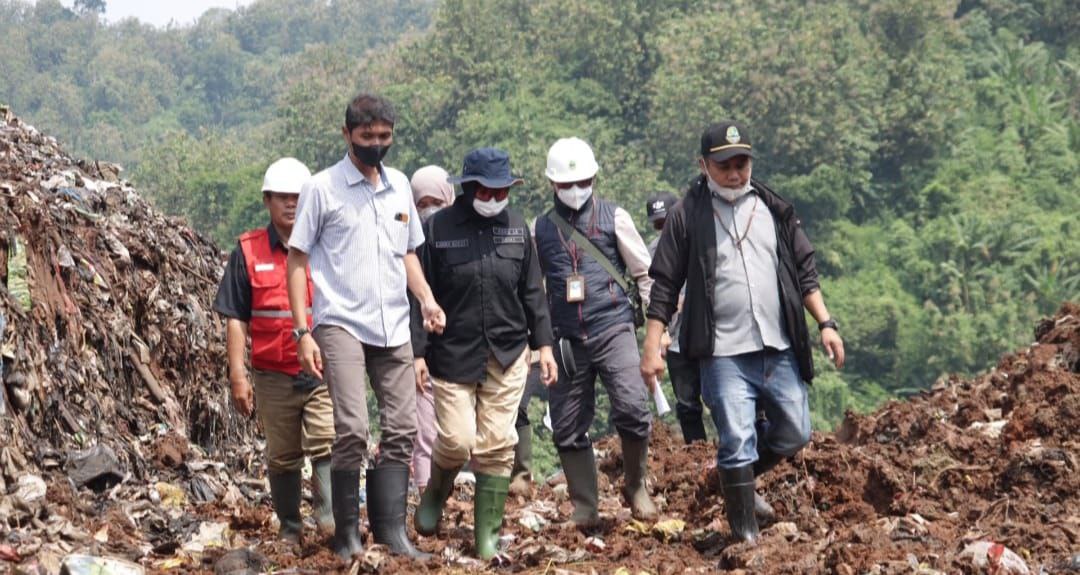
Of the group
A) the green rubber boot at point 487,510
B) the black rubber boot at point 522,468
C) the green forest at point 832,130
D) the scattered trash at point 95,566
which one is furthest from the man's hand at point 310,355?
the green forest at point 832,130

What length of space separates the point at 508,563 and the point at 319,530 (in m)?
1.05

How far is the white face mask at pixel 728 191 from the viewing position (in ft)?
23.5

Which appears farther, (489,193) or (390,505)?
(489,193)

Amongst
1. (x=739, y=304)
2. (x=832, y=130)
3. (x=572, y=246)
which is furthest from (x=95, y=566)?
(x=832, y=130)

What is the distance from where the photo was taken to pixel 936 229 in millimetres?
47969

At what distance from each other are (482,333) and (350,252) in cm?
89

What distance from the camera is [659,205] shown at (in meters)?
10.8

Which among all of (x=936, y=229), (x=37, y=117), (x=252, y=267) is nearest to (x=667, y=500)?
(x=252, y=267)

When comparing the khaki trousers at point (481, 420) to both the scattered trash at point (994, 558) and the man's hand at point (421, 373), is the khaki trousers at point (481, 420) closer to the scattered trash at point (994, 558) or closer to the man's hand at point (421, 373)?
the man's hand at point (421, 373)

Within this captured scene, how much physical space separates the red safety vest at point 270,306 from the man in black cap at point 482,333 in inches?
22.9

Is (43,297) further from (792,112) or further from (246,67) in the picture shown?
(246,67)

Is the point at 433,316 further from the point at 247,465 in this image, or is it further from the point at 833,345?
the point at 247,465

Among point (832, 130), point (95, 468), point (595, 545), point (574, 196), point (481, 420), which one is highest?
point (832, 130)

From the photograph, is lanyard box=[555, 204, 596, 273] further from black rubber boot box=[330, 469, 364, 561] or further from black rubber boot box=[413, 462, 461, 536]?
black rubber boot box=[330, 469, 364, 561]
